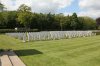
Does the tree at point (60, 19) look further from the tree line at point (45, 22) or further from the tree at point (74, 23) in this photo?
A: the tree at point (74, 23)

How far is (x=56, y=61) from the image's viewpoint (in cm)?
1341

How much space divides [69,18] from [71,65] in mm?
95276

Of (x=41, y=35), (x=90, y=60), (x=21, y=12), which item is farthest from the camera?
(x=21, y=12)

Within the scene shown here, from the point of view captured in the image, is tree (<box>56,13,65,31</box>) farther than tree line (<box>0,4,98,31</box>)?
Yes

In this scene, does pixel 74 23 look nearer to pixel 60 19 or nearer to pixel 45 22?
pixel 60 19

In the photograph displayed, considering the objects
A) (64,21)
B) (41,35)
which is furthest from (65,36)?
(64,21)

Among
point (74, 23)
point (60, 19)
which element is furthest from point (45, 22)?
point (74, 23)

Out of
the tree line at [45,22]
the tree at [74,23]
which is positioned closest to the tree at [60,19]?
the tree line at [45,22]

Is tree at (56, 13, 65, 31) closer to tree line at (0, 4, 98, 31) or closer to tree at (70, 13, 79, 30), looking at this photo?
tree line at (0, 4, 98, 31)

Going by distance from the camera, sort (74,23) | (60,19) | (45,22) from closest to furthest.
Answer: (45,22) → (60,19) → (74,23)

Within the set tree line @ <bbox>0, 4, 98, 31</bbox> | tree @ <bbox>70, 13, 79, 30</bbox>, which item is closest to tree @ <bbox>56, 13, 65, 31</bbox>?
tree line @ <bbox>0, 4, 98, 31</bbox>

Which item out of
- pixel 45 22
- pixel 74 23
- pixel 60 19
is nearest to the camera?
pixel 45 22

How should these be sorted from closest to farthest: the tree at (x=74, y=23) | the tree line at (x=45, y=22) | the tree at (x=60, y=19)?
the tree line at (x=45, y=22) → the tree at (x=60, y=19) → the tree at (x=74, y=23)

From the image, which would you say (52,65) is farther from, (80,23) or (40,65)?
(80,23)
